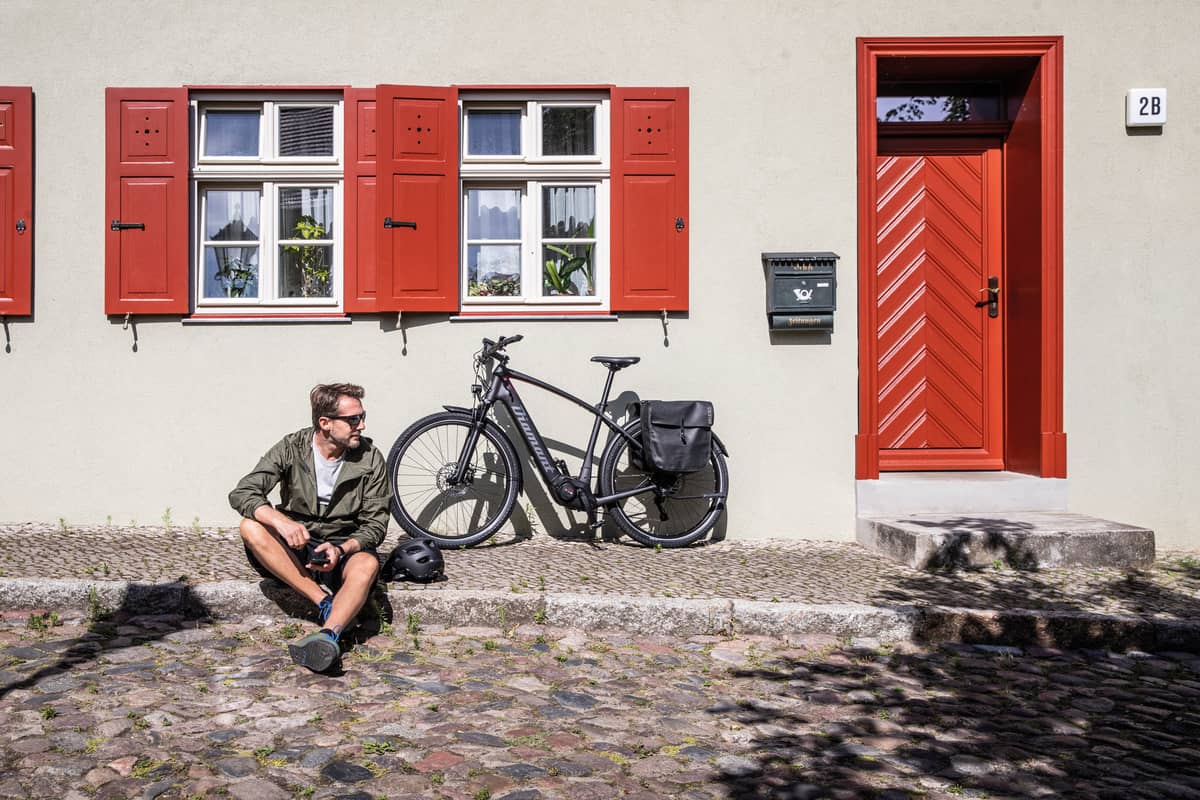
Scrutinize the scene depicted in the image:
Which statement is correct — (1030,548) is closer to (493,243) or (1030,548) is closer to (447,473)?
(447,473)

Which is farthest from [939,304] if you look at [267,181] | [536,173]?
[267,181]

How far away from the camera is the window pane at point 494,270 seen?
739 cm

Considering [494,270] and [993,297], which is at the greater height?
[494,270]

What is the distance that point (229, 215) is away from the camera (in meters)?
7.39

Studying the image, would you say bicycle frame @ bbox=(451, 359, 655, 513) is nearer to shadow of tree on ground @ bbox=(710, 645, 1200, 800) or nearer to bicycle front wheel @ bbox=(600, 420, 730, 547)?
bicycle front wheel @ bbox=(600, 420, 730, 547)

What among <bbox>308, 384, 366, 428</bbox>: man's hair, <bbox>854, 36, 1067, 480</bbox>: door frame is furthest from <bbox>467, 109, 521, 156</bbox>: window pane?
<bbox>308, 384, 366, 428</bbox>: man's hair

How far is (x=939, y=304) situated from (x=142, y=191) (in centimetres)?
602

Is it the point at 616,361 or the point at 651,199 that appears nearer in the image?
the point at 616,361

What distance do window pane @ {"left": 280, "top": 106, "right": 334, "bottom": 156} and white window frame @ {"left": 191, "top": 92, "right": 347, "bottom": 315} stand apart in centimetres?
4

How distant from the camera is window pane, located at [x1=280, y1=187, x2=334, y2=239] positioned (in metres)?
7.35

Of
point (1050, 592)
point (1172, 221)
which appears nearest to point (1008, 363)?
point (1172, 221)

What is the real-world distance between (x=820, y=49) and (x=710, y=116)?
0.92 metres

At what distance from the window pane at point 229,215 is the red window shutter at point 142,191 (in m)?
0.28

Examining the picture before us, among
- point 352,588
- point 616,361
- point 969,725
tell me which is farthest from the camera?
point 616,361
